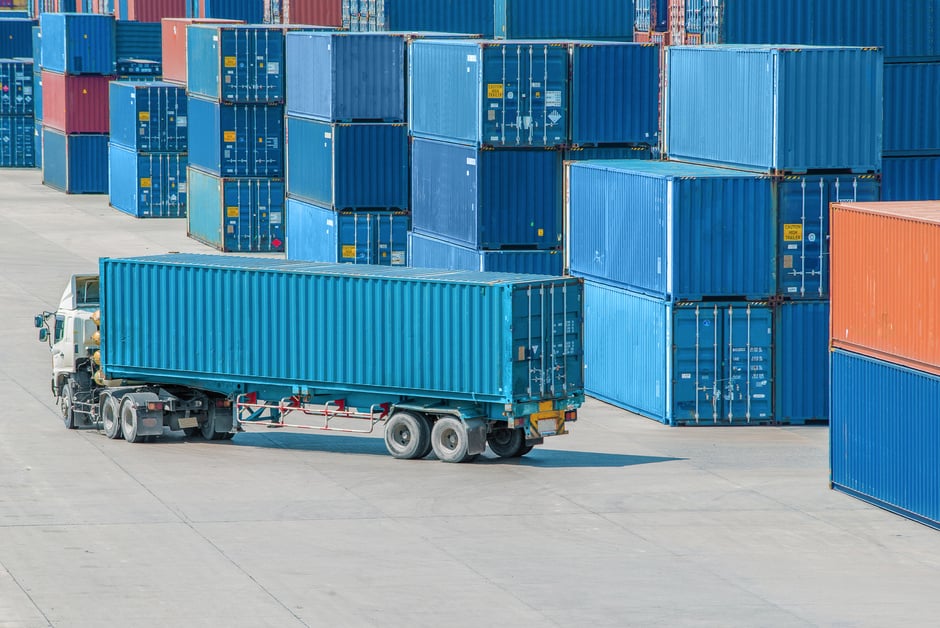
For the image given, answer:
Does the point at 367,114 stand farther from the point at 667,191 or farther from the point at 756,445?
the point at 756,445

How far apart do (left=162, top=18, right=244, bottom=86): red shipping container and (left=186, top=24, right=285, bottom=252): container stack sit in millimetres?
6595

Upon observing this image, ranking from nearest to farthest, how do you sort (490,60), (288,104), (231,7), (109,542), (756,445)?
(109,542) → (756,445) → (490,60) → (288,104) → (231,7)

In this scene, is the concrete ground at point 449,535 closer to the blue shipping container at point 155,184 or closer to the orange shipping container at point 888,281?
the orange shipping container at point 888,281

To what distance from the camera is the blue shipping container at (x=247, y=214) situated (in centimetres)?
6197

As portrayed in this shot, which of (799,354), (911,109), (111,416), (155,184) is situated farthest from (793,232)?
(155,184)

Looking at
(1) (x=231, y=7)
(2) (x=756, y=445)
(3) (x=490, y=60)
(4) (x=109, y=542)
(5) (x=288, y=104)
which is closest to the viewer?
(4) (x=109, y=542)

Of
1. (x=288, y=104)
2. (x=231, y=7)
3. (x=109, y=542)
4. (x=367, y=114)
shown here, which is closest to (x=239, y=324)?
(x=109, y=542)

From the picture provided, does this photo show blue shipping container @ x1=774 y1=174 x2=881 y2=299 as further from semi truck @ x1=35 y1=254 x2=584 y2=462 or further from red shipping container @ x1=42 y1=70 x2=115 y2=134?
red shipping container @ x1=42 y1=70 x2=115 y2=134

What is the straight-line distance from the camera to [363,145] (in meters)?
49.3

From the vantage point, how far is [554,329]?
3186 centimetres

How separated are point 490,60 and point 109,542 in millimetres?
18362

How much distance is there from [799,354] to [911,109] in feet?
33.8

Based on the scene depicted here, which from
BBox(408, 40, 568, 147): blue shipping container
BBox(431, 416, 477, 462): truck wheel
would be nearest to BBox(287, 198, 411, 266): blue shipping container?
BBox(408, 40, 568, 147): blue shipping container

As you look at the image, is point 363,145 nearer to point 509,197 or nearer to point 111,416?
point 509,197
